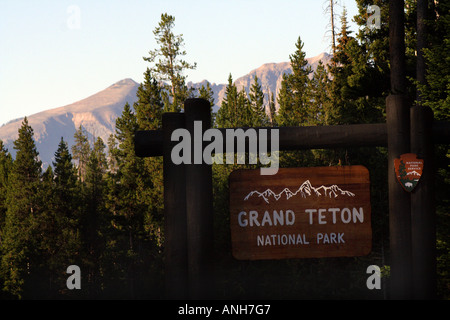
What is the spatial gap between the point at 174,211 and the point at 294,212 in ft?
4.49

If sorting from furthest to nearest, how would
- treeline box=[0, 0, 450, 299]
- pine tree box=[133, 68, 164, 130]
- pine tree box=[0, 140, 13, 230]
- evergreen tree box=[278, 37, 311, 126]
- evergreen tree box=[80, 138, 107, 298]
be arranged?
1. evergreen tree box=[278, 37, 311, 126]
2. pine tree box=[0, 140, 13, 230]
3. evergreen tree box=[80, 138, 107, 298]
4. pine tree box=[133, 68, 164, 130]
5. treeline box=[0, 0, 450, 299]

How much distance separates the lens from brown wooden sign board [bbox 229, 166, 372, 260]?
545 centimetres

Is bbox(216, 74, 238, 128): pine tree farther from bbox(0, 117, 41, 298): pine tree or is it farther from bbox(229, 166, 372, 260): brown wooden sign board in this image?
bbox(229, 166, 372, 260): brown wooden sign board

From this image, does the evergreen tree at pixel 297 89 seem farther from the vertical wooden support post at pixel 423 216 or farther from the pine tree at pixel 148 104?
the vertical wooden support post at pixel 423 216

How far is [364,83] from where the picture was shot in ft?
59.7

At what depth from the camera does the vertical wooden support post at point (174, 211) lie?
5.33m

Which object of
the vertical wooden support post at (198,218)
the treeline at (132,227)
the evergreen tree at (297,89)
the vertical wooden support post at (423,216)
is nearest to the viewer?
the vertical wooden support post at (198,218)

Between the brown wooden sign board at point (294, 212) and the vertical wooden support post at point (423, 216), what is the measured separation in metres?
0.58

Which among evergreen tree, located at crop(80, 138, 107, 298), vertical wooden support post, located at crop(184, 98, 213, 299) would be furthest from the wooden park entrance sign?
evergreen tree, located at crop(80, 138, 107, 298)

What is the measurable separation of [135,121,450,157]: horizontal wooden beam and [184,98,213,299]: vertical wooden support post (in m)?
0.43

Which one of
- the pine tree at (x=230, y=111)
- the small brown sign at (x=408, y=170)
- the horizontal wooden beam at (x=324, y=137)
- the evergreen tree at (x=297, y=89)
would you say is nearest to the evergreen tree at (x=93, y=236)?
the pine tree at (x=230, y=111)
